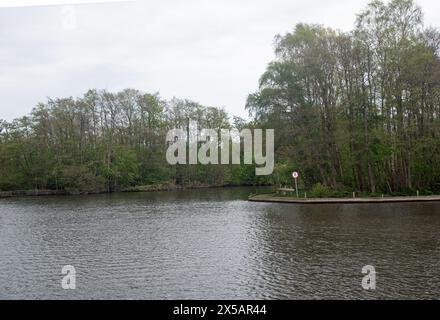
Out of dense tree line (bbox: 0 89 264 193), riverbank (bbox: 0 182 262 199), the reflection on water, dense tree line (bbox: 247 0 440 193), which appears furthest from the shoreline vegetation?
dense tree line (bbox: 0 89 264 193)

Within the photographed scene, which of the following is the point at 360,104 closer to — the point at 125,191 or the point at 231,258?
the point at 231,258

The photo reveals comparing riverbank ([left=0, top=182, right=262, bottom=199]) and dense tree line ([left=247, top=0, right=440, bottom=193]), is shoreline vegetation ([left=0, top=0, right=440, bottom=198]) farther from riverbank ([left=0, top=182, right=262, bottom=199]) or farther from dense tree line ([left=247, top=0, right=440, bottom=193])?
riverbank ([left=0, top=182, right=262, bottom=199])

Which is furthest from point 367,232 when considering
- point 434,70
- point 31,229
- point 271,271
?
point 434,70

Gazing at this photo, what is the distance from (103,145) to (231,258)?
5500 centimetres

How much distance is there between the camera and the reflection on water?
8258 mm

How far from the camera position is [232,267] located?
10.2 meters

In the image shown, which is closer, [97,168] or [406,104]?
[406,104]

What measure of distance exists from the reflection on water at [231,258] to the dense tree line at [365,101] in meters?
12.2

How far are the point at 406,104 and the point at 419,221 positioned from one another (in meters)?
15.0

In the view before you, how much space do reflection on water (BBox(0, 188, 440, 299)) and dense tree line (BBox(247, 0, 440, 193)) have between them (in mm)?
12158

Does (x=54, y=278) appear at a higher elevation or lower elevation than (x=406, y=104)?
lower

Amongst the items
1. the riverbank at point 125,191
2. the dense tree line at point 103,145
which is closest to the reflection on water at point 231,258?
the riverbank at point 125,191

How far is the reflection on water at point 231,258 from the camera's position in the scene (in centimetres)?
826
